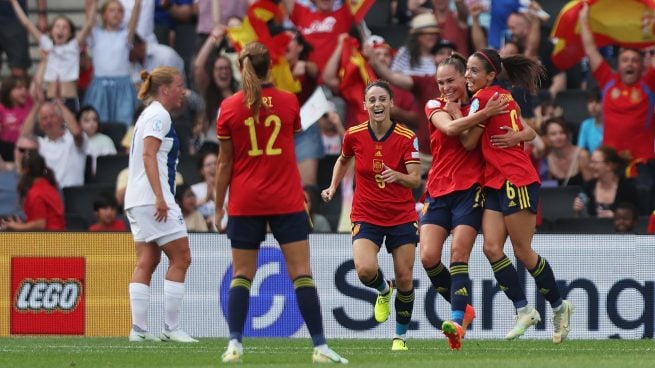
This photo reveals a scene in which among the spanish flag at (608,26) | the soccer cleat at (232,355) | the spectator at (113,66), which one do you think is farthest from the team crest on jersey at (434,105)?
the spectator at (113,66)

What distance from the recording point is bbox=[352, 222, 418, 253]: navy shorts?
38.8ft

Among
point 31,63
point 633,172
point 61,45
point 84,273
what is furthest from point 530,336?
point 31,63

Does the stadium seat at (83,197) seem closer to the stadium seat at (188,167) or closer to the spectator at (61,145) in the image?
the spectator at (61,145)

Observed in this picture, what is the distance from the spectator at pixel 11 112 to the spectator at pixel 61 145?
17.6 inches

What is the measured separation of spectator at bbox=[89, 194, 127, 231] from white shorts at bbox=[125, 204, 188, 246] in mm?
3343

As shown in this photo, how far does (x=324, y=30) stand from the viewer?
1759 cm

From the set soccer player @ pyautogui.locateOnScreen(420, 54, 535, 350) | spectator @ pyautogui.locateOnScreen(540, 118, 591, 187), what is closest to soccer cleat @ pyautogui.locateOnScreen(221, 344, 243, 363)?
soccer player @ pyautogui.locateOnScreen(420, 54, 535, 350)

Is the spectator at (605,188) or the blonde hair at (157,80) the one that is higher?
the blonde hair at (157,80)

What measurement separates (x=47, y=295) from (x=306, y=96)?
4303mm

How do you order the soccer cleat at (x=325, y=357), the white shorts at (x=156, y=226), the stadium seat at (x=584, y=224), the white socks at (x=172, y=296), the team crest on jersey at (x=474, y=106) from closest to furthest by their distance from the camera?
the soccer cleat at (x=325, y=357) < the team crest on jersey at (x=474, y=106) < the white shorts at (x=156, y=226) < the white socks at (x=172, y=296) < the stadium seat at (x=584, y=224)

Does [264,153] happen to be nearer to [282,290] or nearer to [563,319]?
[563,319]

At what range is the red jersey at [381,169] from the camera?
11.7 m

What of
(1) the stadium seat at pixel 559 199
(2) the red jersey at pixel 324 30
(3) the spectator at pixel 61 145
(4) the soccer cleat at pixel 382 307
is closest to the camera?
(4) the soccer cleat at pixel 382 307

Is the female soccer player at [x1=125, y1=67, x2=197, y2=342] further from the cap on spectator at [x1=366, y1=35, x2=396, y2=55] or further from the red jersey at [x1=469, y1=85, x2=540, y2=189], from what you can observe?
the cap on spectator at [x1=366, y1=35, x2=396, y2=55]
